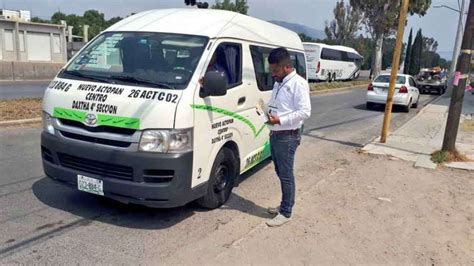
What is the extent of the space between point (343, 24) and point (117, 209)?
5900 centimetres

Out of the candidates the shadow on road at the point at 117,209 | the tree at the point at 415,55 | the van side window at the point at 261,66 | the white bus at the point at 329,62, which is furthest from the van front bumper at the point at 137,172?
the tree at the point at 415,55

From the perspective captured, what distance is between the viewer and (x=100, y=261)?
11.2 ft

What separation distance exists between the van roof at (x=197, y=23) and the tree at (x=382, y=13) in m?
35.1

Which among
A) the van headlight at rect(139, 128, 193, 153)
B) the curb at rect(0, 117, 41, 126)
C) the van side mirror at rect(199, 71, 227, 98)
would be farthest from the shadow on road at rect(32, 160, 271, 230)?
the curb at rect(0, 117, 41, 126)

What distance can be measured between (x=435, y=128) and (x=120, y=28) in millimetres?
10201

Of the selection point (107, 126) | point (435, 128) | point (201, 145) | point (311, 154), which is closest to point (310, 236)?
point (201, 145)

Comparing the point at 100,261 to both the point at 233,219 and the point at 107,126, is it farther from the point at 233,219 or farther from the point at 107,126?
the point at 233,219

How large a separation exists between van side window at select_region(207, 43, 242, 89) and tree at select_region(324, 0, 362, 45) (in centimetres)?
5534

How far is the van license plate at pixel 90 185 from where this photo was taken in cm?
392

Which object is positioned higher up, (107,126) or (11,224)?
(107,126)

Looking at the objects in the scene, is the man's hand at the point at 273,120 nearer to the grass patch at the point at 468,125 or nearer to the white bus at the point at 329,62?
the grass patch at the point at 468,125

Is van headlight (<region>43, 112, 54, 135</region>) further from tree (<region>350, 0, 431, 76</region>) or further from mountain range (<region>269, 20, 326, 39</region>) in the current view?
tree (<region>350, 0, 431, 76</region>)

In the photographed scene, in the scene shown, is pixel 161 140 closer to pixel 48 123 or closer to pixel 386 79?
pixel 48 123

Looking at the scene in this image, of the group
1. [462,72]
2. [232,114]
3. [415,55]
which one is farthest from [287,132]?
[415,55]
